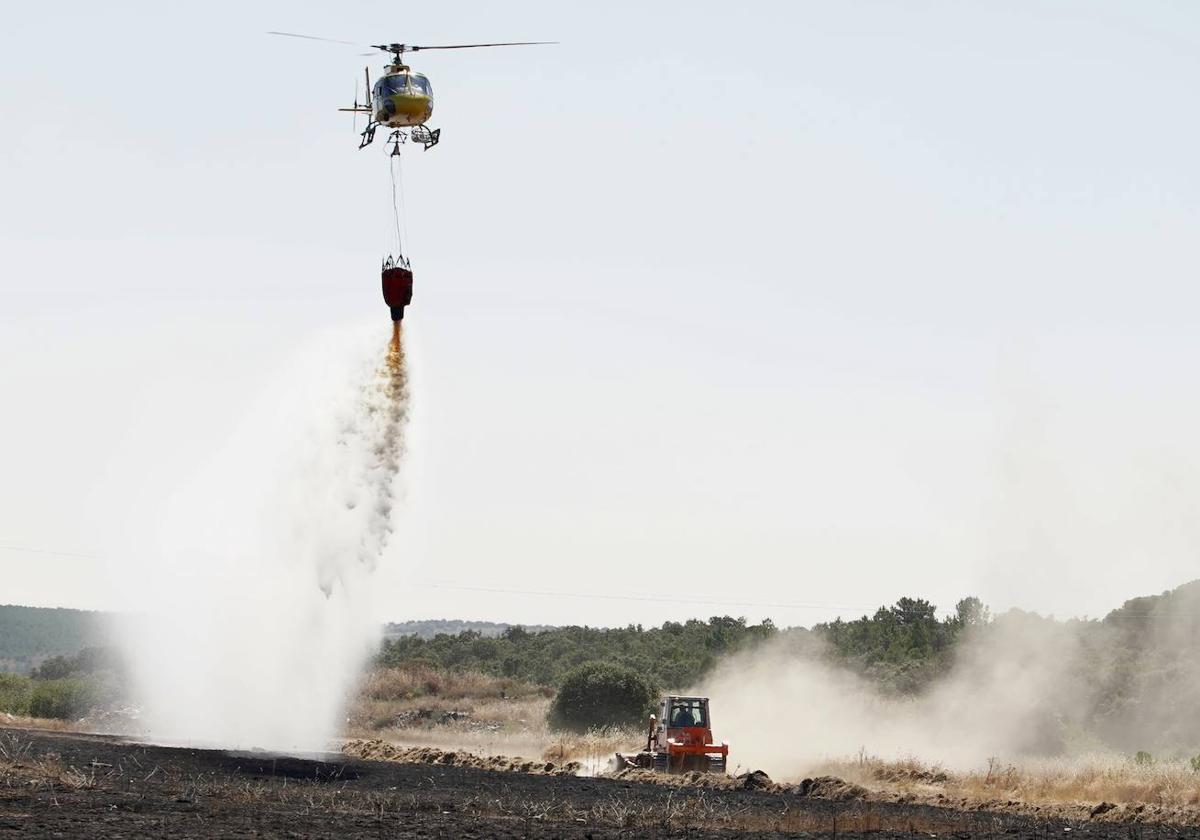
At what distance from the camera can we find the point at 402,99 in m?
40.2

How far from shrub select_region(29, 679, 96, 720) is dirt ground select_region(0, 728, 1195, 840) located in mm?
44374

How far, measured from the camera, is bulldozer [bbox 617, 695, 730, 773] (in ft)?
148

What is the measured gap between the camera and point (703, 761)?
1779 inches

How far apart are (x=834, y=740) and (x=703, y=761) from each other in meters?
24.0

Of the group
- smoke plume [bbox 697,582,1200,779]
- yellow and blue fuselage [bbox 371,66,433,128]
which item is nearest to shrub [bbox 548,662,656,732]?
smoke plume [bbox 697,582,1200,779]

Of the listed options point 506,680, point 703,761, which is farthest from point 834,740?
point 506,680

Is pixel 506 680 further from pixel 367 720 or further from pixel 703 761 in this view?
pixel 703 761

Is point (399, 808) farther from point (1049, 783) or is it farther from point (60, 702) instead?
point (60, 702)

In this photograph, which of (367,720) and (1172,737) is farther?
(367,720)

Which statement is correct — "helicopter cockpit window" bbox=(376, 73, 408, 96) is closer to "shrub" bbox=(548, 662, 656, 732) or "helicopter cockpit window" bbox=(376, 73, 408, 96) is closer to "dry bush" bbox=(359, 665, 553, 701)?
"shrub" bbox=(548, 662, 656, 732)

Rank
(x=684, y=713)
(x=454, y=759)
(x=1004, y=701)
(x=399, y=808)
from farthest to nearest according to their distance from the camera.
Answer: (x=1004, y=701) < (x=454, y=759) < (x=684, y=713) < (x=399, y=808)

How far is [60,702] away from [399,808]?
6183 cm

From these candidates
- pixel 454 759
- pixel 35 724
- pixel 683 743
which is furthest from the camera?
pixel 35 724

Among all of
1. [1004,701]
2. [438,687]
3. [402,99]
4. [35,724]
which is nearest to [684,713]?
[402,99]
